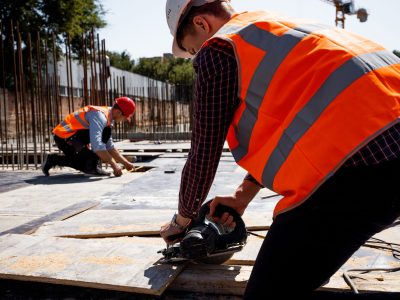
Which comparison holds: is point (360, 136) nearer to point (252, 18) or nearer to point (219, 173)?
point (252, 18)

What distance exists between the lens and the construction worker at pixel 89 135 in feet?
22.2

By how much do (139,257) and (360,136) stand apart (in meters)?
1.64

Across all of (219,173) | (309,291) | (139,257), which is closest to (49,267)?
(139,257)

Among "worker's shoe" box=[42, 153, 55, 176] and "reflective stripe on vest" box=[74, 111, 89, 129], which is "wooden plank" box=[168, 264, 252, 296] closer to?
"reflective stripe on vest" box=[74, 111, 89, 129]

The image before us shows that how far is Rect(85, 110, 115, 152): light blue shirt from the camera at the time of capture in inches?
262

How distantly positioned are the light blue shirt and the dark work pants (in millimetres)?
5430

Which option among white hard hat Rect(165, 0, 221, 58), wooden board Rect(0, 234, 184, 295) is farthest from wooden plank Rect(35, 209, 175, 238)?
white hard hat Rect(165, 0, 221, 58)

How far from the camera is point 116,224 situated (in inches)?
144

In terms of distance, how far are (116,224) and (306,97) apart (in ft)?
8.42

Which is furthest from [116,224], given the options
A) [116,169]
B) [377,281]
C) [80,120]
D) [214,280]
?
[80,120]

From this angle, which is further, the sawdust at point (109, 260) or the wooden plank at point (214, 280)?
the sawdust at point (109, 260)

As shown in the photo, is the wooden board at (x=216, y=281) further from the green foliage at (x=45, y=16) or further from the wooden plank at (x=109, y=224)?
the green foliage at (x=45, y=16)

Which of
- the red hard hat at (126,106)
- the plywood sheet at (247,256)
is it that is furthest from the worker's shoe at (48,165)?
the plywood sheet at (247,256)

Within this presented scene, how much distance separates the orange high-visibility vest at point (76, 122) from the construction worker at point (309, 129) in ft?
18.0
